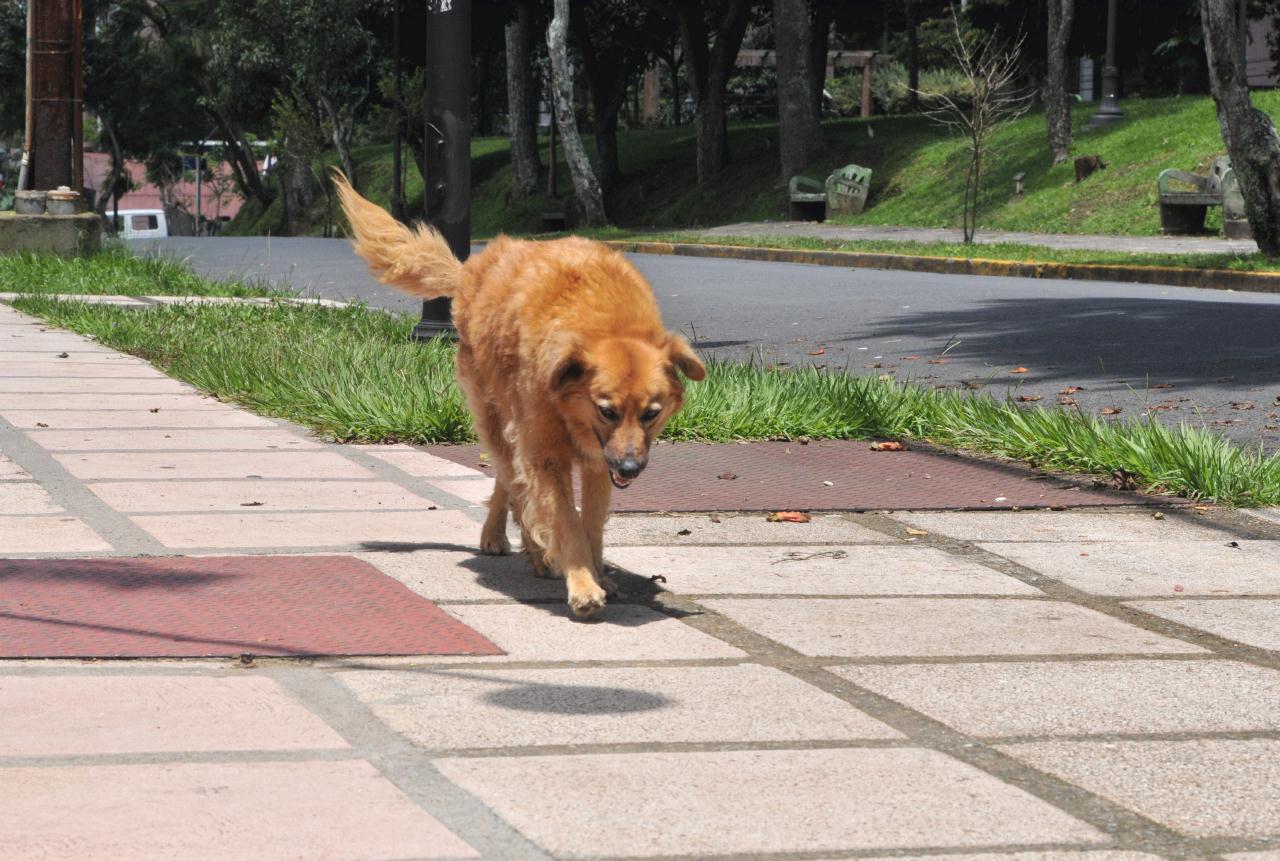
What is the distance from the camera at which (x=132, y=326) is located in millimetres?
12086

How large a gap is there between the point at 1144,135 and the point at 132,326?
21.5 m

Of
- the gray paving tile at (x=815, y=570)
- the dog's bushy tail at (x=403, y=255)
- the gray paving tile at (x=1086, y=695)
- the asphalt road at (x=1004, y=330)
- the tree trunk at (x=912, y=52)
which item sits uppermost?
the tree trunk at (x=912, y=52)

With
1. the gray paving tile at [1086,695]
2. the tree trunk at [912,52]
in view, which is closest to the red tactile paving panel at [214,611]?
the gray paving tile at [1086,695]

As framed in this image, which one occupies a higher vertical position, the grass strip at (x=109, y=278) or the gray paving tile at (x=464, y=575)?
the grass strip at (x=109, y=278)

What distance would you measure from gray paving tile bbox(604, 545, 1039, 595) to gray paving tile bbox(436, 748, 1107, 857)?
1698mm

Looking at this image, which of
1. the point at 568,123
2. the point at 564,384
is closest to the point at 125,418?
the point at 564,384

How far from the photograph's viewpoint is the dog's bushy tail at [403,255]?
21.1ft

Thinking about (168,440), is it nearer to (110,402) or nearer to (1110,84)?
(110,402)

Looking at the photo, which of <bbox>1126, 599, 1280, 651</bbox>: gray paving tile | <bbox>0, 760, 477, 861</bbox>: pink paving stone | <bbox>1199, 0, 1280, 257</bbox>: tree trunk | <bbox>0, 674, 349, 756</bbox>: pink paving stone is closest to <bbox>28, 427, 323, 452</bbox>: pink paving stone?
<bbox>0, 674, 349, 756</bbox>: pink paving stone

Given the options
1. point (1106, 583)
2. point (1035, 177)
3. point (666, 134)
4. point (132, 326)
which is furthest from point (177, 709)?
point (666, 134)

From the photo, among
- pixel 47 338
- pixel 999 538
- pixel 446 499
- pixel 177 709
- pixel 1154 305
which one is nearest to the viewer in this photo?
pixel 177 709

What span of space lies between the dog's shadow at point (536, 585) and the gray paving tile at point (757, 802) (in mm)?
1361

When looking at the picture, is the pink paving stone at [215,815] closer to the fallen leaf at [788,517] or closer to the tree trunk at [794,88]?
the fallen leaf at [788,517]

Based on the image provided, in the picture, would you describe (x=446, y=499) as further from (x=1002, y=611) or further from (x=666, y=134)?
(x=666, y=134)
